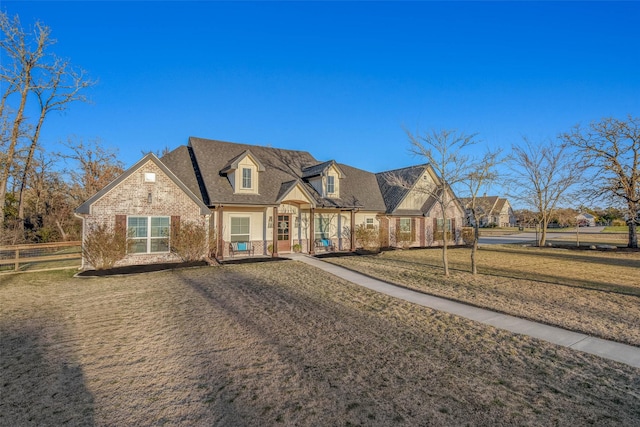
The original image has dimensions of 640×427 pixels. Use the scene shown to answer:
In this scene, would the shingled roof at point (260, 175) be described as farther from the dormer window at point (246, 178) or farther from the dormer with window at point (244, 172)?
the dormer window at point (246, 178)

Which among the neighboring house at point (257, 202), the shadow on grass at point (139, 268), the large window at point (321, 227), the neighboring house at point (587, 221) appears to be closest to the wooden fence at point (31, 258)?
the neighboring house at point (257, 202)

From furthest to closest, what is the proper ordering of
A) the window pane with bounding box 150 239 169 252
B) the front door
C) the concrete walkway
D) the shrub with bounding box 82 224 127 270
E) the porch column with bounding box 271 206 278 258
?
the front door < the porch column with bounding box 271 206 278 258 < the window pane with bounding box 150 239 169 252 < the shrub with bounding box 82 224 127 270 < the concrete walkway

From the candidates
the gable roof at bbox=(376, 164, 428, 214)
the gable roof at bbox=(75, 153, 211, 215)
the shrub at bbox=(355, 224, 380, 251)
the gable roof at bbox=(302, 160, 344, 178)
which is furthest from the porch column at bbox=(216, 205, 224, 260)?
the gable roof at bbox=(376, 164, 428, 214)

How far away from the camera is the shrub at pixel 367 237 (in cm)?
2255

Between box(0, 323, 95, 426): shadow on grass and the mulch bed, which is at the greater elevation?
the mulch bed

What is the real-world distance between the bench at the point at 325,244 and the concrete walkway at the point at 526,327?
32.4 ft

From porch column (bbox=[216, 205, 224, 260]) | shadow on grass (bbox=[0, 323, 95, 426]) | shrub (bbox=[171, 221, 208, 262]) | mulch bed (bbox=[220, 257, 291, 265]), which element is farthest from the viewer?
porch column (bbox=[216, 205, 224, 260])

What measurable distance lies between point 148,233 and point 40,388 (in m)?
12.1

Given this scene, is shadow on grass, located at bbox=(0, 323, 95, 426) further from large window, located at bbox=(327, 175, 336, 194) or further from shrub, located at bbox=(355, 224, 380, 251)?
shrub, located at bbox=(355, 224, 380, 251)

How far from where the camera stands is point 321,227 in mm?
21906

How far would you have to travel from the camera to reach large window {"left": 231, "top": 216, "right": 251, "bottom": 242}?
731 inches

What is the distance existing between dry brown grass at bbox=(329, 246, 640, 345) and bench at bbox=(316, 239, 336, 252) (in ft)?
11.2

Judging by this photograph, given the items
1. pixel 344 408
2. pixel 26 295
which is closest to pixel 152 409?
pixel 344 408

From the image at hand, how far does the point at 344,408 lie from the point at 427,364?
1.92 m
